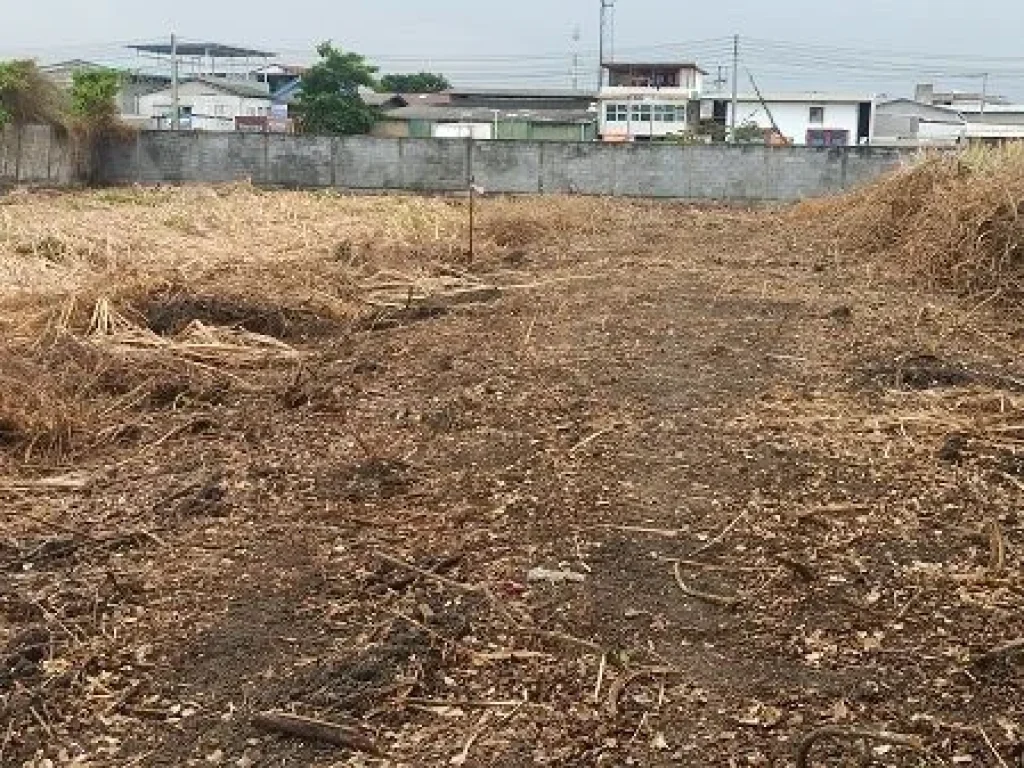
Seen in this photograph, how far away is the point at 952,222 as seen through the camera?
1011cm

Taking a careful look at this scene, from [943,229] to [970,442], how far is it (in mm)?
6089

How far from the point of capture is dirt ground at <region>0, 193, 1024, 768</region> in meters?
2.71

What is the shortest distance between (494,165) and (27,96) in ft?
37.0

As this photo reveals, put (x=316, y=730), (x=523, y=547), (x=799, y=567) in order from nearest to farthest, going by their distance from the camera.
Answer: (x=316, y=730) → (x=799, y=567) → (x=523, y=547)

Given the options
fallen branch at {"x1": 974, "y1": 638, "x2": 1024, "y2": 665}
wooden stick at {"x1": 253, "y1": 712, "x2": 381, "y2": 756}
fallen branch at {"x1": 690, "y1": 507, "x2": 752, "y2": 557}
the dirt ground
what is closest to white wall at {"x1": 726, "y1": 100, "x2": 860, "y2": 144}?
the dirt ground

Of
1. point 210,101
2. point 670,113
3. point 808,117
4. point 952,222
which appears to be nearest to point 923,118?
point 808,117

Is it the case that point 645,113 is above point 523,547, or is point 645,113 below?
above

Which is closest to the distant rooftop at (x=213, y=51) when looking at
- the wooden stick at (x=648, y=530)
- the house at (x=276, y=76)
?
the house at (x=276, y=76)

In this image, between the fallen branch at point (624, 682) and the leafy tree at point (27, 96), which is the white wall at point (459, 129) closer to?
the leafy tree at point (27, 96)

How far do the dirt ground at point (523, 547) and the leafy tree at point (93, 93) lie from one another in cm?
2150

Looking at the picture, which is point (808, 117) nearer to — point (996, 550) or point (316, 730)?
point (996, 550)

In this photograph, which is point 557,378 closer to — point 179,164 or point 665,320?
point 665,320

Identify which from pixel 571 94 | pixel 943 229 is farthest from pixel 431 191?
pixel 571 94

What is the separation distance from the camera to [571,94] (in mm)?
55656
